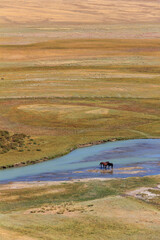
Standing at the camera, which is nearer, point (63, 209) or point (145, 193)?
point (63, 209)

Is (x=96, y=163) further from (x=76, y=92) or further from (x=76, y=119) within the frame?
(x=76, y=92)

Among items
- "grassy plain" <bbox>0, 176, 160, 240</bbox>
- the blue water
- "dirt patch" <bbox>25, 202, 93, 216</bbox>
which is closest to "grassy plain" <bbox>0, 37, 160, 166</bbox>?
the blue water

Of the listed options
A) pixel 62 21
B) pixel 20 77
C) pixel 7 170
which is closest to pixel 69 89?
pixel 20 77

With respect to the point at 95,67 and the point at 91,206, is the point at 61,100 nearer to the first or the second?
the point at 95,67

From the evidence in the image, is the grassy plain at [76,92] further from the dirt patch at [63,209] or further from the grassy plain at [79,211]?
the dirt patch at [63,209]

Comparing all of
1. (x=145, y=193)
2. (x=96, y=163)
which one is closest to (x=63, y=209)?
(x=145, y=193)

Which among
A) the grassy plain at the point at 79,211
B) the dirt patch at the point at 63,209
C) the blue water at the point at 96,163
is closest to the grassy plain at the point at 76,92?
the blue water at the point at 96,163
